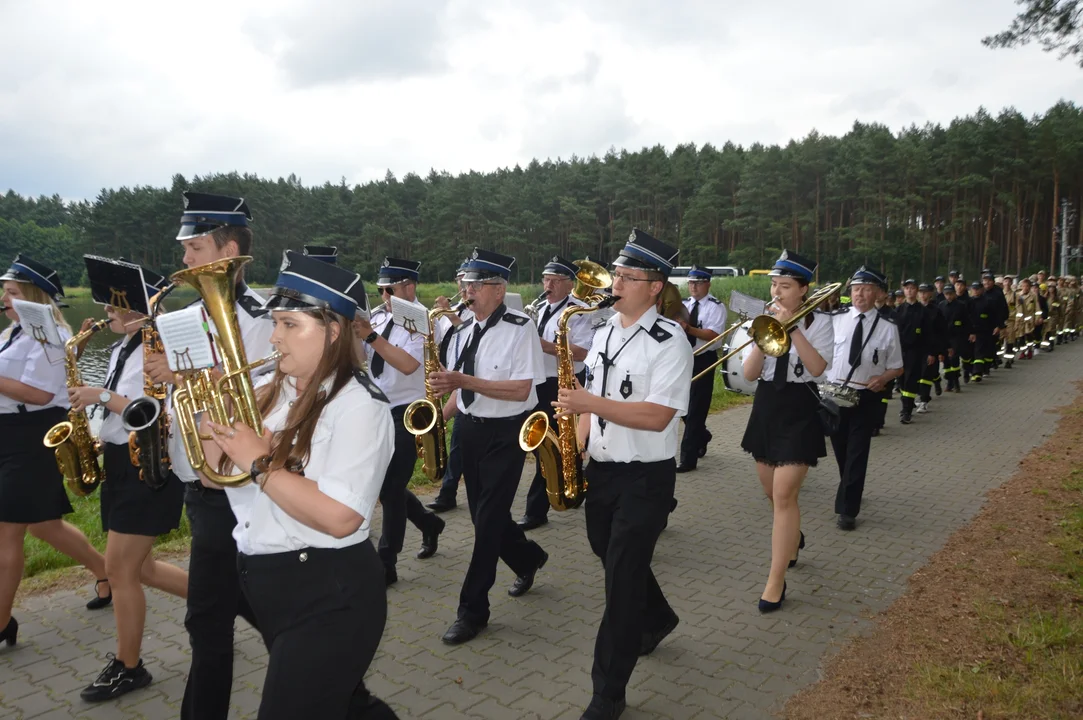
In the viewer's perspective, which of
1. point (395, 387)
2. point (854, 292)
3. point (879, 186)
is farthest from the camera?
point (879, 186)

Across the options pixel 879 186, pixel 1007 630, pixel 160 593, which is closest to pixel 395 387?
pixel 160 593

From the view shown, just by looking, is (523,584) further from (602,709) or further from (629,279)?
(629,279)

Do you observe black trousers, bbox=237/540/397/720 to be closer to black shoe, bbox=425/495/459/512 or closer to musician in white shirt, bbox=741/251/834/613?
musician in white shirt, bbox=741/251/834/613

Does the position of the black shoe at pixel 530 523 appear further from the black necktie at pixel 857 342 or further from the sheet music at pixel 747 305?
the black necktie at pixel 857 342

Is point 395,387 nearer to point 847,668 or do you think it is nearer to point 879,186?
point 847,668

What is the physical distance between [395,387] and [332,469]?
4073mm

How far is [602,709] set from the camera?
391cm

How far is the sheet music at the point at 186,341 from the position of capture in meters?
2.49

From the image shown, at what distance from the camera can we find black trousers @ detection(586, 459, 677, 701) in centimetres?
390

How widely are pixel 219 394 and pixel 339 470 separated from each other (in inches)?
17.7

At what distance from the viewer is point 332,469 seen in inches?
94.9

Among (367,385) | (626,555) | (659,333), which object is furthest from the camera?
(659,333)

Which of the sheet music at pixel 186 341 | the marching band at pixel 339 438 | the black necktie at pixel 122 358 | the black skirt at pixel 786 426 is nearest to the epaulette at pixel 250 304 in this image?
the marching band at pixel 339 438

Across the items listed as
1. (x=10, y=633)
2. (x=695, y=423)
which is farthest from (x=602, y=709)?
(x=695, y=423)
